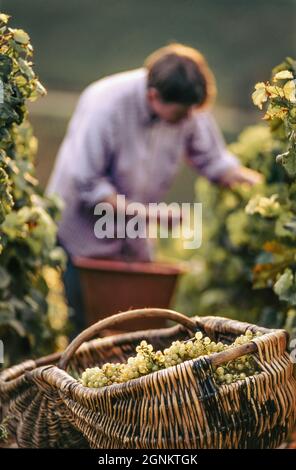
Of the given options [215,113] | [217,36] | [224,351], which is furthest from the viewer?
[215,113]

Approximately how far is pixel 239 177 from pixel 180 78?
632 mm

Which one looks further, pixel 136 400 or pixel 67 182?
Answer: pixel 67 182

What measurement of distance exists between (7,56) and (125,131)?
1.71 meters

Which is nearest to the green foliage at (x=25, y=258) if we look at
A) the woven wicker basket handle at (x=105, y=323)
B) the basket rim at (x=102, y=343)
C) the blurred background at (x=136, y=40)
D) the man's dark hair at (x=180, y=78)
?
the basket rim at (x=102, y=343)

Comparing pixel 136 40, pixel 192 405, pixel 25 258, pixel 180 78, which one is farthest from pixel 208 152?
pixel 136 40

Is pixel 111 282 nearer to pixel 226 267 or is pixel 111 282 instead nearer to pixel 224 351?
pixel 226 267

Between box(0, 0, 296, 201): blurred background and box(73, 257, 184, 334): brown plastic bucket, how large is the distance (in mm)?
4088

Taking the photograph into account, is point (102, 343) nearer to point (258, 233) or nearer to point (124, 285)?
point (124, 285)

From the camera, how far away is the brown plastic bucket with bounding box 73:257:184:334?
3738 mm

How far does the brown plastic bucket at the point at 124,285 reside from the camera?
12.3 feet

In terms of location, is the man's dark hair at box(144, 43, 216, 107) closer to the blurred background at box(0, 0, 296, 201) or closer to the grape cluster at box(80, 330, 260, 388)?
the grape cluster at box(80, 330, 260, 388)

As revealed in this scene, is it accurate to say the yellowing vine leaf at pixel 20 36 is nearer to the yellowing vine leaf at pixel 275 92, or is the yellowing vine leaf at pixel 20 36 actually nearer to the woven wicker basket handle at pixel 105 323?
the yellowing vine leaf at pixel 275 92

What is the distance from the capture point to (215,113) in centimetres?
875

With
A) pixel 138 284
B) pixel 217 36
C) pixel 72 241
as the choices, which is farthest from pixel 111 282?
pixel 217 36
